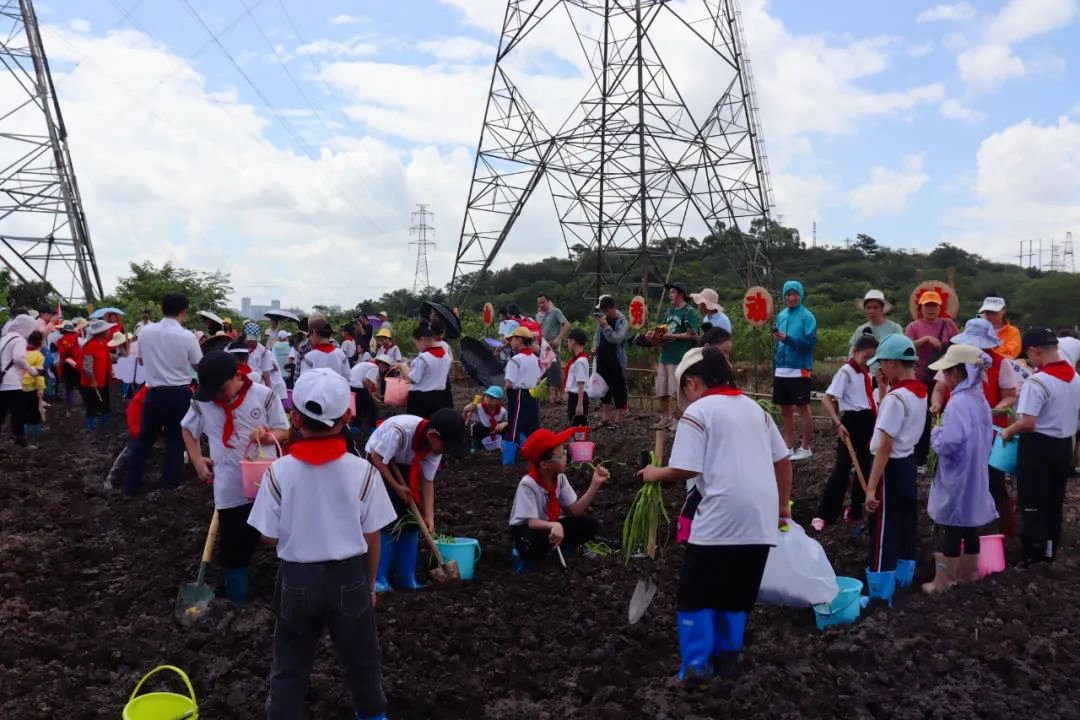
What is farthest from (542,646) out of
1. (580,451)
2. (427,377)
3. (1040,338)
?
(1040,338)

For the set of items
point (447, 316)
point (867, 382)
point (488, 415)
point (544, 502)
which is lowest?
point (544, 502)

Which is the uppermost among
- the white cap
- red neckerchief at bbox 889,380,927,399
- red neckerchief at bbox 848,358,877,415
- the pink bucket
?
the white cap

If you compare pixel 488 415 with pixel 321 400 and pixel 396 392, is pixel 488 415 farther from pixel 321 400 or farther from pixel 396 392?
pixel 321 400

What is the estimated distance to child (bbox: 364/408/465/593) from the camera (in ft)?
15.1

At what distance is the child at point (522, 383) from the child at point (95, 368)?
5770 mm

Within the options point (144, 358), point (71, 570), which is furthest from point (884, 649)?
point (144, 358)

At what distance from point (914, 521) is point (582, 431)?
84.6 inches

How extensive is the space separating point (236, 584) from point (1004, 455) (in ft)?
16.2

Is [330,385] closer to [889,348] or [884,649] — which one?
[884,649]

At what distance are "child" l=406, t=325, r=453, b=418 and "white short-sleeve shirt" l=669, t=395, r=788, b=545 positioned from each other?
13.1ft

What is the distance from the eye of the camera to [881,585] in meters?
4.81

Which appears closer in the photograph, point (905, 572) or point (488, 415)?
point (905, 572)

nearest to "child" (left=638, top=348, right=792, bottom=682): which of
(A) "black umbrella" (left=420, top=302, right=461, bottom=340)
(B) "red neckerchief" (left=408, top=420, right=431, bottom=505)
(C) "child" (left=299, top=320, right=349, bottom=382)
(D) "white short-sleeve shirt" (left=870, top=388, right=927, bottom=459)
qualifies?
(D) "white short-sleeve shirt" (left=870, top=388, right=927, bottom=459)

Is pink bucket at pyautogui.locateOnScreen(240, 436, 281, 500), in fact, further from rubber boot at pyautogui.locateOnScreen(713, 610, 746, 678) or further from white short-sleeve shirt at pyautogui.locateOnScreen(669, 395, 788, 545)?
rubber boot at pyautogui.locateOnScreen(713, 610, 746, 678)
